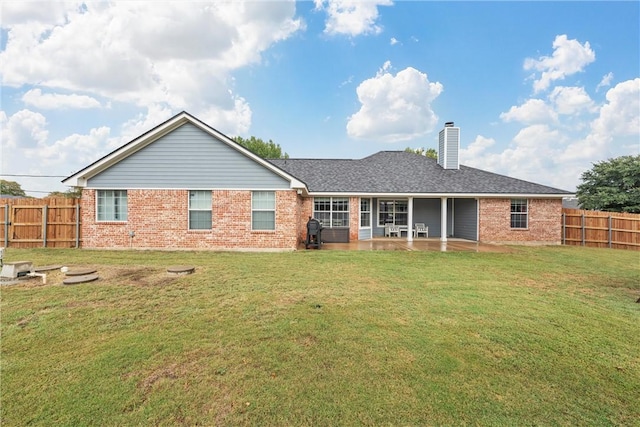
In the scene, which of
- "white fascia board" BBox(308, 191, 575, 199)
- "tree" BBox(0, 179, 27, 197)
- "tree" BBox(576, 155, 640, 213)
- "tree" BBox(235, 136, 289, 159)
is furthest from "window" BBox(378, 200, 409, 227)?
"tree" BBox(0, 179, 27, 197)

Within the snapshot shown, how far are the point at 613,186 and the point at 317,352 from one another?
30.9 m

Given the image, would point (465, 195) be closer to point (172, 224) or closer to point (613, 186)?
point (172, 224)

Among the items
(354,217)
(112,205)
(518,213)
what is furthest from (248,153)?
(518,213)

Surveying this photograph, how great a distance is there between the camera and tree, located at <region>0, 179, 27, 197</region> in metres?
45.4

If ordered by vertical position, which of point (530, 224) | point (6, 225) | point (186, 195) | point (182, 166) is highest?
point (182, 166)

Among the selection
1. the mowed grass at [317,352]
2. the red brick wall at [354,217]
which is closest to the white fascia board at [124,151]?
the mowed grass at [317,352]

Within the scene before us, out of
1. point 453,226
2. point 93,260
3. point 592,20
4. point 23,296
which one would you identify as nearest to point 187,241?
point 93,260

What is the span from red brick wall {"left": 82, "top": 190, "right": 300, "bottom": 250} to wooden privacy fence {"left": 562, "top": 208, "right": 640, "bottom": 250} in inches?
598

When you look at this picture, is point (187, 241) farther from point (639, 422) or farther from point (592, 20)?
point (592, 20)

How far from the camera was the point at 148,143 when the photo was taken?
40.3ft

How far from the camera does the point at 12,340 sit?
3.82 m

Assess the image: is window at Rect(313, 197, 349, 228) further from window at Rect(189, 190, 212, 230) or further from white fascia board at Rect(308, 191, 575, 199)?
window at Rect(189, 190, 212, 230)

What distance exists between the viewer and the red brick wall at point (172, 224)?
40.4 feet

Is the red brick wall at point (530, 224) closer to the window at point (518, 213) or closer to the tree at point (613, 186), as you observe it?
the window at point (518, 213)
